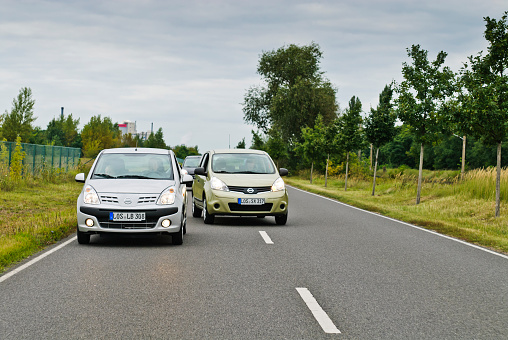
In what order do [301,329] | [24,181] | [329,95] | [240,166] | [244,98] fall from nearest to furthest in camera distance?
[301,329] < [240,166] < [24,181] < [329,95] < [244,98]

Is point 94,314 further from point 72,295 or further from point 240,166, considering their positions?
point 240,166

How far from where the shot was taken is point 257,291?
623 cm

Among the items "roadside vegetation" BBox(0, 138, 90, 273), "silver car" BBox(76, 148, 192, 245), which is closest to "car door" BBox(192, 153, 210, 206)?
"roadside vegetation" BBox(0, 138, 90, 273)

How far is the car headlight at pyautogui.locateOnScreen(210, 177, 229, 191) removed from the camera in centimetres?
1297

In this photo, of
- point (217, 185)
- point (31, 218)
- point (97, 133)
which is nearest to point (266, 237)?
point (217, 185)

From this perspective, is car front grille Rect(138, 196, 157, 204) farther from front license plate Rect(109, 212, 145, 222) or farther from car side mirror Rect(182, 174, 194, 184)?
car side mirror Rect(182, 174, 194, 184)

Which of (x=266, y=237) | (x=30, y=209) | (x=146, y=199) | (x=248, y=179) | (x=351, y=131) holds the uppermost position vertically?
(x=351, y=131)

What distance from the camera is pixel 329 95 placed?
2452 inches

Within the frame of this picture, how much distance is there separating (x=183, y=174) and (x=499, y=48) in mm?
10355

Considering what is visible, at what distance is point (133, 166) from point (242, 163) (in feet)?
13.6

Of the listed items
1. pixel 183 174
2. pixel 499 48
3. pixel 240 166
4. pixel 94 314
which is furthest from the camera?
pixel 499 48

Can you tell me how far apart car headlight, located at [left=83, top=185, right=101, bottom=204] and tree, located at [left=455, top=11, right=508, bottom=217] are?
10.5 m

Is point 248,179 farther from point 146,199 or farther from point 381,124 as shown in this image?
point 381,124

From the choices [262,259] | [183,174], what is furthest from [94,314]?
[183,174]
